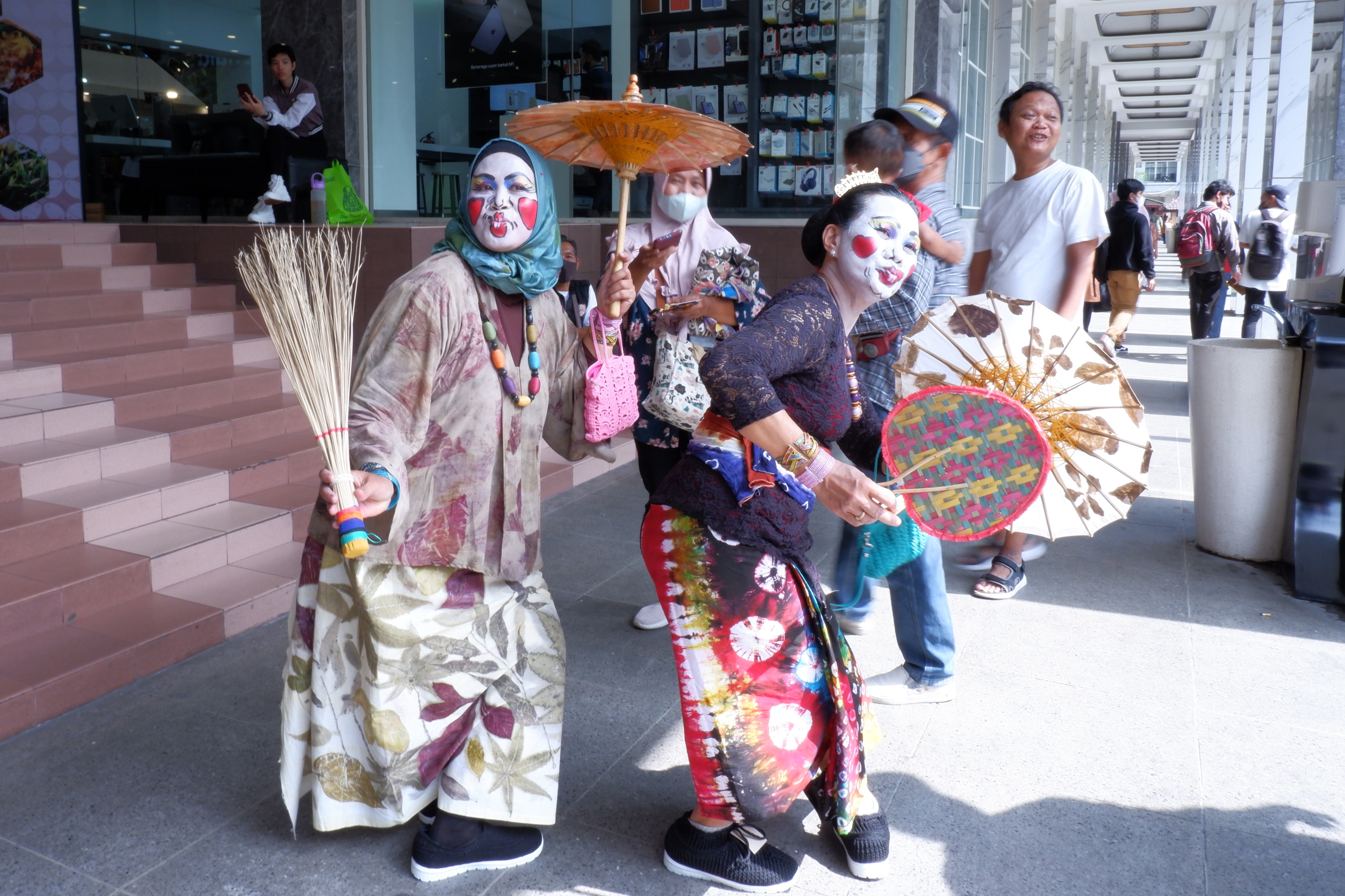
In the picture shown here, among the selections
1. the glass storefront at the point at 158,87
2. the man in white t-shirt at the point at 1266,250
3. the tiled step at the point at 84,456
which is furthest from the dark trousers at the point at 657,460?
the man in white t-shirt at the point at 1266,250

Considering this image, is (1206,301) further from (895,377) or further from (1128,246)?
(895,377)

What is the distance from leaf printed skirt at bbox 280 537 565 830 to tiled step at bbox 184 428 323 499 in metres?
2.28

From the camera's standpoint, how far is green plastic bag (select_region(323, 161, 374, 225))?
6398 mm

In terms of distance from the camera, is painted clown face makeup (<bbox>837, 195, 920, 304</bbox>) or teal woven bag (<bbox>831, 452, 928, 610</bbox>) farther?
teal woven bag (<bbox>831, 452, 928, 610</bbox>)

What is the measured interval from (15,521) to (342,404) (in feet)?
7.35

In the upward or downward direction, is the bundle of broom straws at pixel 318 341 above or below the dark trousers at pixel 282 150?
below

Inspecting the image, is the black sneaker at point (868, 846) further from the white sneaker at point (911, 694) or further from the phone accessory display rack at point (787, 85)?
the phone accessory display rack at point (787, 85)

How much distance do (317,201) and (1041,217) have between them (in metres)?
5.06

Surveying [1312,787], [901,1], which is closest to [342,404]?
[1312,787]

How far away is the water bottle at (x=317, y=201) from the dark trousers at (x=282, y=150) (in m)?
0.16

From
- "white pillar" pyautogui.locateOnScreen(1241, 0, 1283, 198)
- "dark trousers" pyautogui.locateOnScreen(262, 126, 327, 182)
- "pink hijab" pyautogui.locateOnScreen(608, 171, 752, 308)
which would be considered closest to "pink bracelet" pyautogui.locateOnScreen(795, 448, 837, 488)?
"pink hijab" pyautogui.locateOnScreen(608, 171, 752, 308)

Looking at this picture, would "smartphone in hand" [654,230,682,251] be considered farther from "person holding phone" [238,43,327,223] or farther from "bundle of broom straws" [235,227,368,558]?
"person holding phone" [238,43,327,223]

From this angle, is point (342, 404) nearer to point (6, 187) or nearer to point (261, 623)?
point (261, 623)

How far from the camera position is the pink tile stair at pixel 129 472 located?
10.1ft
